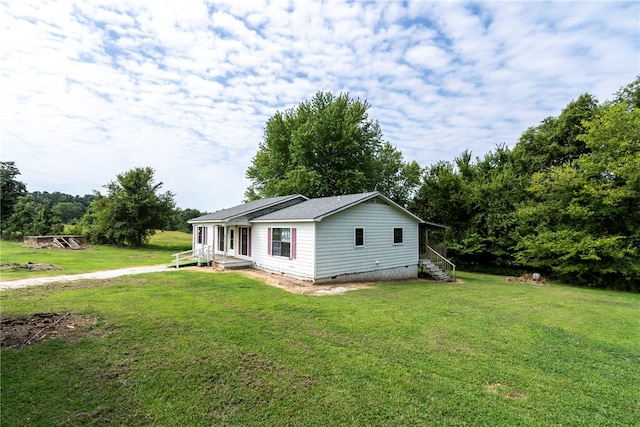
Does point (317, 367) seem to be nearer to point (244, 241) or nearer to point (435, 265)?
point (244, 241)

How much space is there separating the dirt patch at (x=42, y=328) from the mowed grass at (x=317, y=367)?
0.25 metres

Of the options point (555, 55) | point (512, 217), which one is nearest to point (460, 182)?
point (512, 217)

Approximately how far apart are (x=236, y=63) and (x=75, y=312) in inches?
464

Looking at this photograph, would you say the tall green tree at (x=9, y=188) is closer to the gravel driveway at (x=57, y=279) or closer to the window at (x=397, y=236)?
the gravel driveway at (x=57, y=279)

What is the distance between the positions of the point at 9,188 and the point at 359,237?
42821mm

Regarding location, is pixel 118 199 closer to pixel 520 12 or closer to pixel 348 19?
pixel 348 19

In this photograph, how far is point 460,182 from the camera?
75.6 feet

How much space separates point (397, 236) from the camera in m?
15.4

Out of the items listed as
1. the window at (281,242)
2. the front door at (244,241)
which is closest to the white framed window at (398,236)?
the window at (281,242)

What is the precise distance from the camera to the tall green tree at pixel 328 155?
85.8 ft

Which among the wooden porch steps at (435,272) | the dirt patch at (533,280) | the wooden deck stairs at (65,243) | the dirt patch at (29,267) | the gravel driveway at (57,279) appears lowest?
the dirt patch at (533,280)

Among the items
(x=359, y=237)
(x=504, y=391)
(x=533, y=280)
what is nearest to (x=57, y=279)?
(x=359, y=237)

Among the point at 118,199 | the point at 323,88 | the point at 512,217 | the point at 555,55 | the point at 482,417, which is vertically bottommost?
the point at 482,417

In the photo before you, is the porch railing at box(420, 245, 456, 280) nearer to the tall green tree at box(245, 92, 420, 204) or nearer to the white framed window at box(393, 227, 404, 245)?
the white framed window at box(393, 227, 404, 245)
